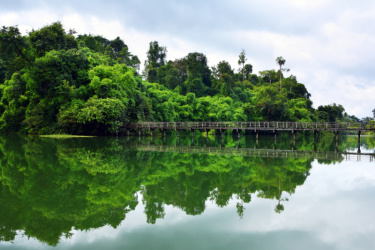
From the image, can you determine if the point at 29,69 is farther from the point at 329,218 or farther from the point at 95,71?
the point at 329,218

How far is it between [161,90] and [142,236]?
56.7 metres

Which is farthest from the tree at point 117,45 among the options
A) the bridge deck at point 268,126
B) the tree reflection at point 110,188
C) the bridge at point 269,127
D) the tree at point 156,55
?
the tree reflection at point 110,188

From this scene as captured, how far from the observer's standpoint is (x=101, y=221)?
769 centimetres

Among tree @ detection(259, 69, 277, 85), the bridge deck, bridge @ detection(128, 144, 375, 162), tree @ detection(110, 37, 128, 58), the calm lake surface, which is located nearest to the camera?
the calm lake surface

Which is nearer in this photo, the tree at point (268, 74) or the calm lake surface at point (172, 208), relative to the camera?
the calm lake surface at point (172, 208)

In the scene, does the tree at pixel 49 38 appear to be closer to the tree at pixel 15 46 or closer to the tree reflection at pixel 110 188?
the tree at pixel 15 46

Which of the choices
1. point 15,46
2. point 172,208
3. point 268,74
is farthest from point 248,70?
point 172,208

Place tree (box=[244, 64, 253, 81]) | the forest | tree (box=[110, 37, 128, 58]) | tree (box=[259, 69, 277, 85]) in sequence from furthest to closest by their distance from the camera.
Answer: tree (box=[244, 64, 253, 81])
tree (box=[259, 69, 277, 85])
tree (box=[110, 37, 128, 58])
the forest

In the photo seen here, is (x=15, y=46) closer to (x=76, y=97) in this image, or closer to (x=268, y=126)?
(x=76, y=97)

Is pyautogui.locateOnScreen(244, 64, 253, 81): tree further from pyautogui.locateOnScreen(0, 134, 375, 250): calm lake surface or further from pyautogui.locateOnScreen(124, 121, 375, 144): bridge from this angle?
pyautogui.locateOnScreen(0, 134, 375, 250): calm lake surface

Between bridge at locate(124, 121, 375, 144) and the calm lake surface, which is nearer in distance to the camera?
the calm lake surface

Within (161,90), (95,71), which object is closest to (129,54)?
(161,90)

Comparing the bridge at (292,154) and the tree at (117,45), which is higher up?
the tree at (117,45)

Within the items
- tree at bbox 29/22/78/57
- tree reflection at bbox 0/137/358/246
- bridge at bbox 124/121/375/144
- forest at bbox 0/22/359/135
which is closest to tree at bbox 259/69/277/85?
forest at bbox 0/22/359/135
